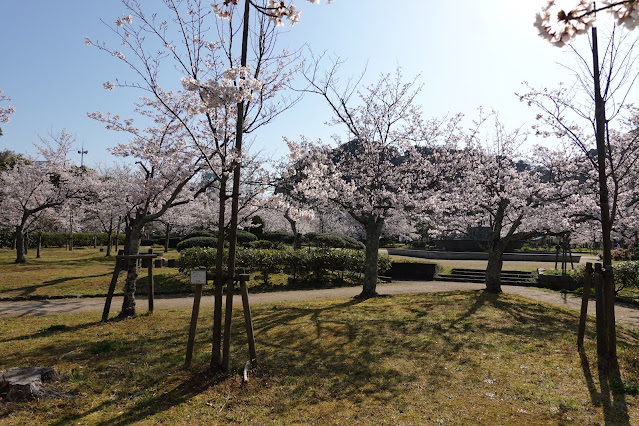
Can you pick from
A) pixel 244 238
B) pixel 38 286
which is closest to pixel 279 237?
pixel 244 238

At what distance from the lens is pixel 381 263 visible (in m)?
18.4

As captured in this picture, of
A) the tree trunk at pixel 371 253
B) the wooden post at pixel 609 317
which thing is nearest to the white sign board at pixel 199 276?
the wooden post at pixel 609 317

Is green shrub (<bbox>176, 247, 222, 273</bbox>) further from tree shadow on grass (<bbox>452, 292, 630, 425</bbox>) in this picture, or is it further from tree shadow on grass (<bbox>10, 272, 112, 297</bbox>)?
tree shadow on grass (<bbox>452, 292, 630, 425</bbox>)

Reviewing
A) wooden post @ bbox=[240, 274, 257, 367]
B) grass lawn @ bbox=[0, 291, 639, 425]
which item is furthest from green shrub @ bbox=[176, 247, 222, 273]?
wooden post @ bbox=[240, 274, 257, 367]

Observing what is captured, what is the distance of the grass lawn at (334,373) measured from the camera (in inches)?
157

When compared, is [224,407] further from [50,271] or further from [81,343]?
[50,271]

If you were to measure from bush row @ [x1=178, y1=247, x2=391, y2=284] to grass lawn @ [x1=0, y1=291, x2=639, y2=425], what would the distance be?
22.2 ft

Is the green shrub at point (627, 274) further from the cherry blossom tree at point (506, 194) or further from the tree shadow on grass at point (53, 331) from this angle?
the tree shadow on grass at point (53, 331)

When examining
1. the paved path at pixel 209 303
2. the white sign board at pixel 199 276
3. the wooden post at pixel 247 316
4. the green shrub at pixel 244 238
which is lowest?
the paved path at pixel 209 303

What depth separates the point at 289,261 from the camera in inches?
629

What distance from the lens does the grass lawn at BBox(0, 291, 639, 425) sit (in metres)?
3.99

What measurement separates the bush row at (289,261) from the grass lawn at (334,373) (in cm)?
676

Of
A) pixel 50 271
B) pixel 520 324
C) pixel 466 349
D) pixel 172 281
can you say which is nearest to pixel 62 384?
pixel 466 349

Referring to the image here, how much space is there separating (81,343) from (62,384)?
2.01 meters
